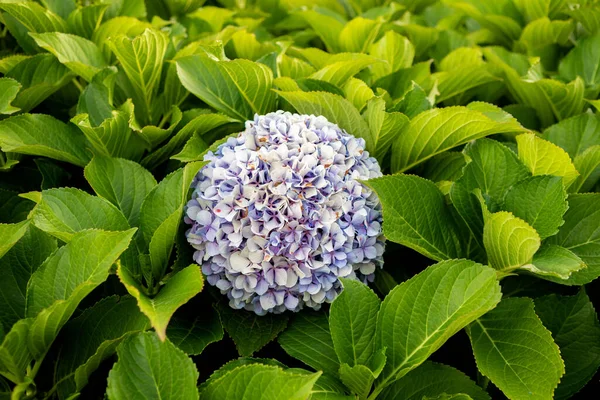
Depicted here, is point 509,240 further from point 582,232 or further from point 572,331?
point 572,331

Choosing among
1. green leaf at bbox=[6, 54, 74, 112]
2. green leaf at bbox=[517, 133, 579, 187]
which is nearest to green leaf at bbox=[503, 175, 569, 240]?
green leaf at bbox=[517, 133, 579, 187]

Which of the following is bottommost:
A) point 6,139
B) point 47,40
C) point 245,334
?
point 245,334

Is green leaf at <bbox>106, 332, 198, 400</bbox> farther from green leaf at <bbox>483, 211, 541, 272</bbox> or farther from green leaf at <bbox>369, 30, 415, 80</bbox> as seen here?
green leaf at <bbox>369, 30, 415, 80</bbox>

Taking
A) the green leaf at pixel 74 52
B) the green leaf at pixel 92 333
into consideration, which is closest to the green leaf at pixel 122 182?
the green leaf at pixel 92 333

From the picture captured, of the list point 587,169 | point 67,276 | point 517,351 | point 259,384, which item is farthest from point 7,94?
point 587,169

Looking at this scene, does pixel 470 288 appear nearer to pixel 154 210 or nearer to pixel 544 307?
pixel 544 307

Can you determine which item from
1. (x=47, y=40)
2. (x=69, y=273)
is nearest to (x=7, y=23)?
(x=47, y=40)
